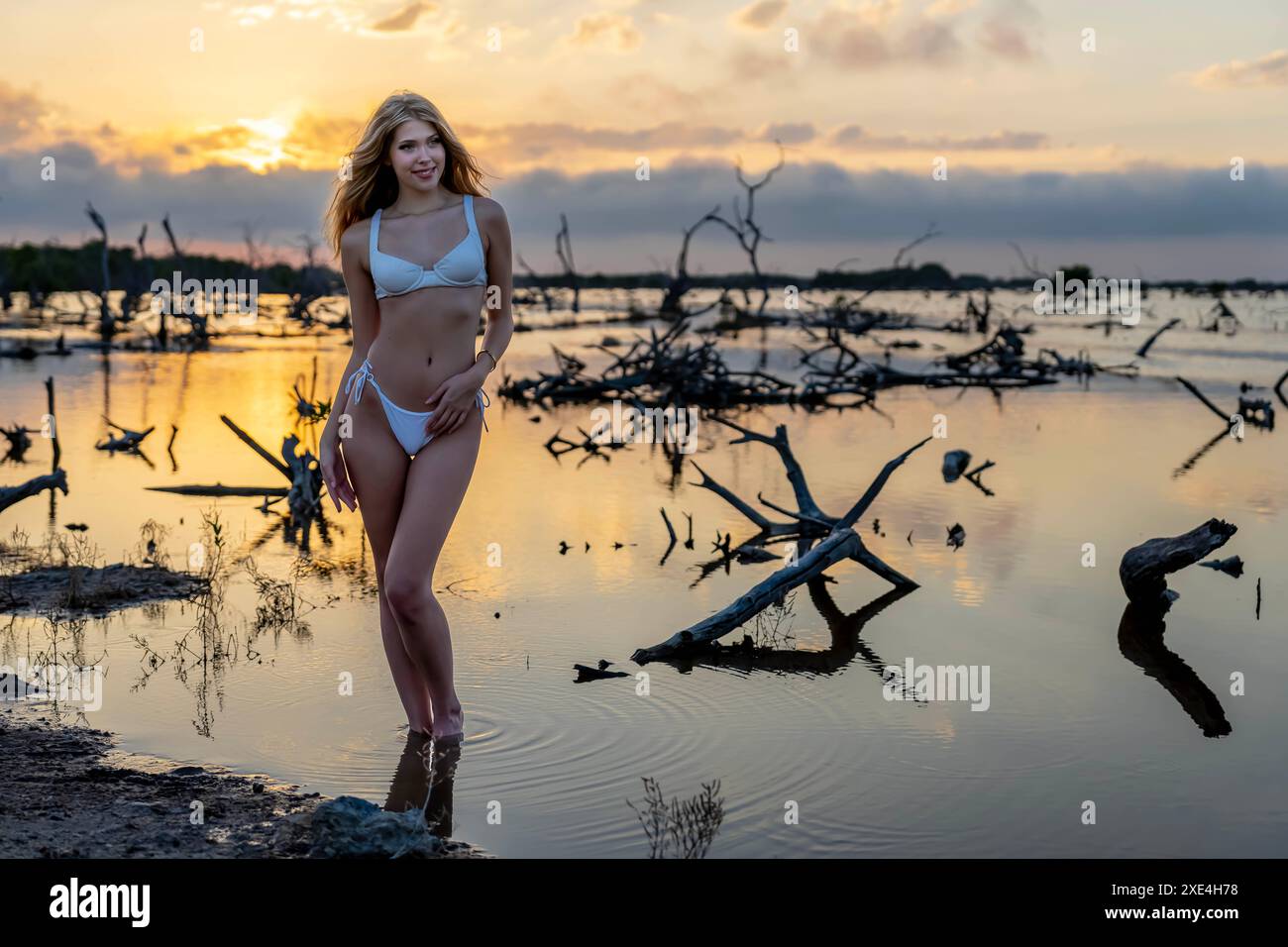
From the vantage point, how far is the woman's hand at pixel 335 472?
Result: 17.8 ft

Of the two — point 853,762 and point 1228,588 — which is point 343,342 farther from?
point 853,762

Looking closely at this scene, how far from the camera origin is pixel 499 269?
17.4 ft

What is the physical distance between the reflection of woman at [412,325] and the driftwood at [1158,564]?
488 cm

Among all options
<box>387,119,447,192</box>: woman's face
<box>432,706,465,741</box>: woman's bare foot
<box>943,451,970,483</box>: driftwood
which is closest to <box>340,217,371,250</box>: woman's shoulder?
<box>387,119,447,192</box>: woman's face

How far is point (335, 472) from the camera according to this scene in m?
5.55

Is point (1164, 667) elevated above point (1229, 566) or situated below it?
below

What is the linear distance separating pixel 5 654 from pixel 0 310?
5031cm

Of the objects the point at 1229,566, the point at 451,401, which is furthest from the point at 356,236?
the point at 1229,566

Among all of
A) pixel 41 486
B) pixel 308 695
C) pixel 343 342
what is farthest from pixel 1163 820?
pixel 343 342

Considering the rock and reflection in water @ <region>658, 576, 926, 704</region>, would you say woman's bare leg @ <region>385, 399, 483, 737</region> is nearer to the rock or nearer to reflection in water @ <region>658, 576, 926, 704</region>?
the rock

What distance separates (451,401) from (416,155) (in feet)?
3.03

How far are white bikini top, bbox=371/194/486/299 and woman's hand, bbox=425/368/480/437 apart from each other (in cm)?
36

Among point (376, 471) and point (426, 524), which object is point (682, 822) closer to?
point (426, 524)

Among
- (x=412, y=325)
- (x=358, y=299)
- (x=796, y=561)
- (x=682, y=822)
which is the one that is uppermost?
(x=358, y=299)
